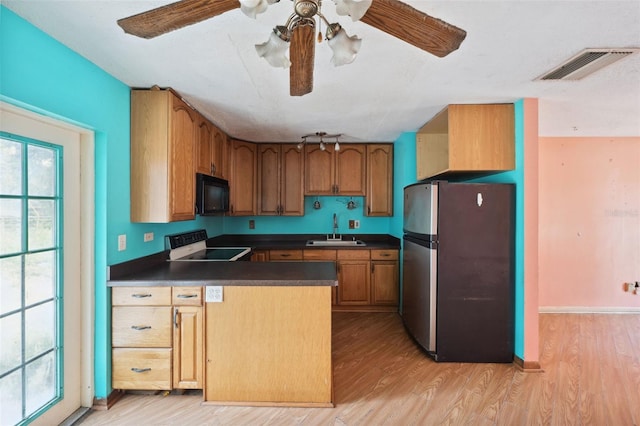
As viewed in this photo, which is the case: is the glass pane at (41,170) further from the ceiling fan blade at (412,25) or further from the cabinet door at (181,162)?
the ceiling fan blade at (412,25)

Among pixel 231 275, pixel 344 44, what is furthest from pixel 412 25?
pixel 231 275

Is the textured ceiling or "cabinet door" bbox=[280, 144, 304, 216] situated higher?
the textured ceiling

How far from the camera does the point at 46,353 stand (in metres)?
1.63

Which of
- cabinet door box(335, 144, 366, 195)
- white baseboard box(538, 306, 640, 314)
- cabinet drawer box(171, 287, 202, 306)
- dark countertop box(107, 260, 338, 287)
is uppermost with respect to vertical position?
cabinet door box(335, 144, 366, 195)

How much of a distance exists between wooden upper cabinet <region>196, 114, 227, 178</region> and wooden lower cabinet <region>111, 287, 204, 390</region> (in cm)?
114

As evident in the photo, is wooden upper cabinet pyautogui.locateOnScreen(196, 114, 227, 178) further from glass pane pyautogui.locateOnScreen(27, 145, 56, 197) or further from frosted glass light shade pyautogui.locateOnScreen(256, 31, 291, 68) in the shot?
frosted glass light shade pyautogui.locateOnScreen(256, 31, 291, 68)

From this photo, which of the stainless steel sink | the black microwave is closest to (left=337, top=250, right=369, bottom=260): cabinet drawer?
the stainless steel sink

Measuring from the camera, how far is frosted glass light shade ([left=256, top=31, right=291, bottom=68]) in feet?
3.23

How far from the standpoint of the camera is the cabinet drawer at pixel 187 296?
6.26ft

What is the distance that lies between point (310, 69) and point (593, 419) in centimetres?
264

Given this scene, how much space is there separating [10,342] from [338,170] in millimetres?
3241

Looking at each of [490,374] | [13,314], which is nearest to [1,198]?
[13,314]

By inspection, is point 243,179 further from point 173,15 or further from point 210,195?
point 173,15

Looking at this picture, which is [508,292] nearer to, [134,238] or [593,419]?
[593,419]
